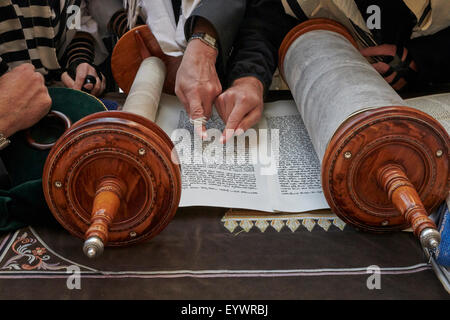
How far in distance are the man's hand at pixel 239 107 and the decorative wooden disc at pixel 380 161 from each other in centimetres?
27

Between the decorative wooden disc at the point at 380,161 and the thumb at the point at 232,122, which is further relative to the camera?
the thumb at the point at 232,122

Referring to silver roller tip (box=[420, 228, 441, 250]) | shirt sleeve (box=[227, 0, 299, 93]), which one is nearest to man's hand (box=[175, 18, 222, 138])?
shirt sleeve (box=[227, 0, 299, 93])

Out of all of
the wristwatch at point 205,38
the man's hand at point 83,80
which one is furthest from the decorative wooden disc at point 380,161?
the man's hand at point 83,80

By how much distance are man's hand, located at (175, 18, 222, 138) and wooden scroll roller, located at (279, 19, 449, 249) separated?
25 cm

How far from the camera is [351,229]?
66cm

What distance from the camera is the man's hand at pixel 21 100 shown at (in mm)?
729

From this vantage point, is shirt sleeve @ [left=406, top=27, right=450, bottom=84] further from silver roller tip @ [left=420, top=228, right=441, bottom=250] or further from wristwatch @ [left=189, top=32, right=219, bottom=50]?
silver roller tip @ [left=420, top=228, right=441, bottom=250]

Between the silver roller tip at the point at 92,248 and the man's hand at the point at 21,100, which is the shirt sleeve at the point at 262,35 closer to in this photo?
the man's hand at the point at 21,100

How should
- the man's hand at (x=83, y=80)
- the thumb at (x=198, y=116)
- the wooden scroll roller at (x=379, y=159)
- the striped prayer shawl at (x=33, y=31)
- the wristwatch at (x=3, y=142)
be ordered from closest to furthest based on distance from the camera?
1. the wooden scroll roller at (x=379, y=159)
2. the wristwatch at (x=3, y=142)
3. the thumb at (x=198, y=116)
4. the striped prayer shawl at (x=33, y=31)
5. the man's hand at (x=83, y=80)

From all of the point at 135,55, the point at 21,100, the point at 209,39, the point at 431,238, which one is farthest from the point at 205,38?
the point at 431,238

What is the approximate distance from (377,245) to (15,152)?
0.63 m

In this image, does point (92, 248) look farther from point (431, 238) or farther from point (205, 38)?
point (205, 38)

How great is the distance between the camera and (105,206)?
1.71ft
